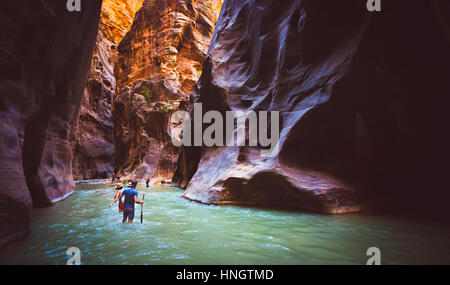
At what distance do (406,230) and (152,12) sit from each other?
36.5 metres

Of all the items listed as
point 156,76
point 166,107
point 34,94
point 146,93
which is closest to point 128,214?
point 34,94

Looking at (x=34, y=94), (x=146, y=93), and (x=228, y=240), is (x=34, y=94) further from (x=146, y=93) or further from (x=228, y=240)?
(x=146, y=93)

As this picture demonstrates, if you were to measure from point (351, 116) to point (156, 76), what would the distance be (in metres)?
25.4

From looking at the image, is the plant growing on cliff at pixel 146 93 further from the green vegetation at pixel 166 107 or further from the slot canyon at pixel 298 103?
the slot canyon at pixel 298 103

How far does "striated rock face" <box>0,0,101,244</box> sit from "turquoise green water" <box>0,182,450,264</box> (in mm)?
875

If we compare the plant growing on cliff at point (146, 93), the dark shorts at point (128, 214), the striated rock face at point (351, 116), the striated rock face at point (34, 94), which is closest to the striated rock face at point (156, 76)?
the plant growing on cliff at point (146, 93)

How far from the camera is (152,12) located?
3173 centimetres

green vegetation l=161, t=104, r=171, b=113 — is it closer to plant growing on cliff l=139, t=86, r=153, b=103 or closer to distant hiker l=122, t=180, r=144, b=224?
plant growing on cliff l=139, t=86, r=153, b=103

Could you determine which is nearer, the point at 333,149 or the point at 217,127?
the point at 333,149

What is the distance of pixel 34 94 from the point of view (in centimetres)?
575

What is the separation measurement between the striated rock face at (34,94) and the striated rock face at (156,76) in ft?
46.2
